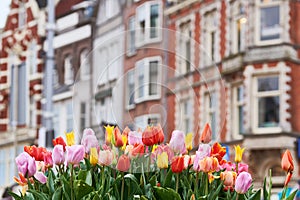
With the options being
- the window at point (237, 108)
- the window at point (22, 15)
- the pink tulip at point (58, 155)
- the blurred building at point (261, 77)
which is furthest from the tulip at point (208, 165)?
the window at point (22, 15)

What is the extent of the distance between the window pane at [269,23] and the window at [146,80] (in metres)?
9.43

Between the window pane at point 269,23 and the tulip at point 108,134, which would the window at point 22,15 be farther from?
the tulip at point 108,134

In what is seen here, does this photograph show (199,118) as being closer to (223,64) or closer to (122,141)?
(122,141)

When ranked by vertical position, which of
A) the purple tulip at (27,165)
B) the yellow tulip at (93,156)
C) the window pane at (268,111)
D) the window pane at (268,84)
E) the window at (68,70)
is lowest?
the purple tulip at (27,165)

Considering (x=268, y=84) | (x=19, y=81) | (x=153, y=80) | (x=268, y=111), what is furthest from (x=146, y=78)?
(x=19, y=81)

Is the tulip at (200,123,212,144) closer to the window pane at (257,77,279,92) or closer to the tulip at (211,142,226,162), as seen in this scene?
the tulip at (211,142,226,162)

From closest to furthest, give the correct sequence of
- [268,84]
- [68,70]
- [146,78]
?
[146,78] → [268,84] → [68,70]

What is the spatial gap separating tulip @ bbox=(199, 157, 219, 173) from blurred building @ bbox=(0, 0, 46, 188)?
14328 millimetres

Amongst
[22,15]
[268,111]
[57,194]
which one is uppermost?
[22,15]

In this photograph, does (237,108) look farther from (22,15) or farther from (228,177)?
(228,177)

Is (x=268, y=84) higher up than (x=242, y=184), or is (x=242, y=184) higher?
(x=268, y=84)

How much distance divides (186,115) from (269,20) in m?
9.61

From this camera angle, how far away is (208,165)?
47.8 inches

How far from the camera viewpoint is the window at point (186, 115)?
125 cm
